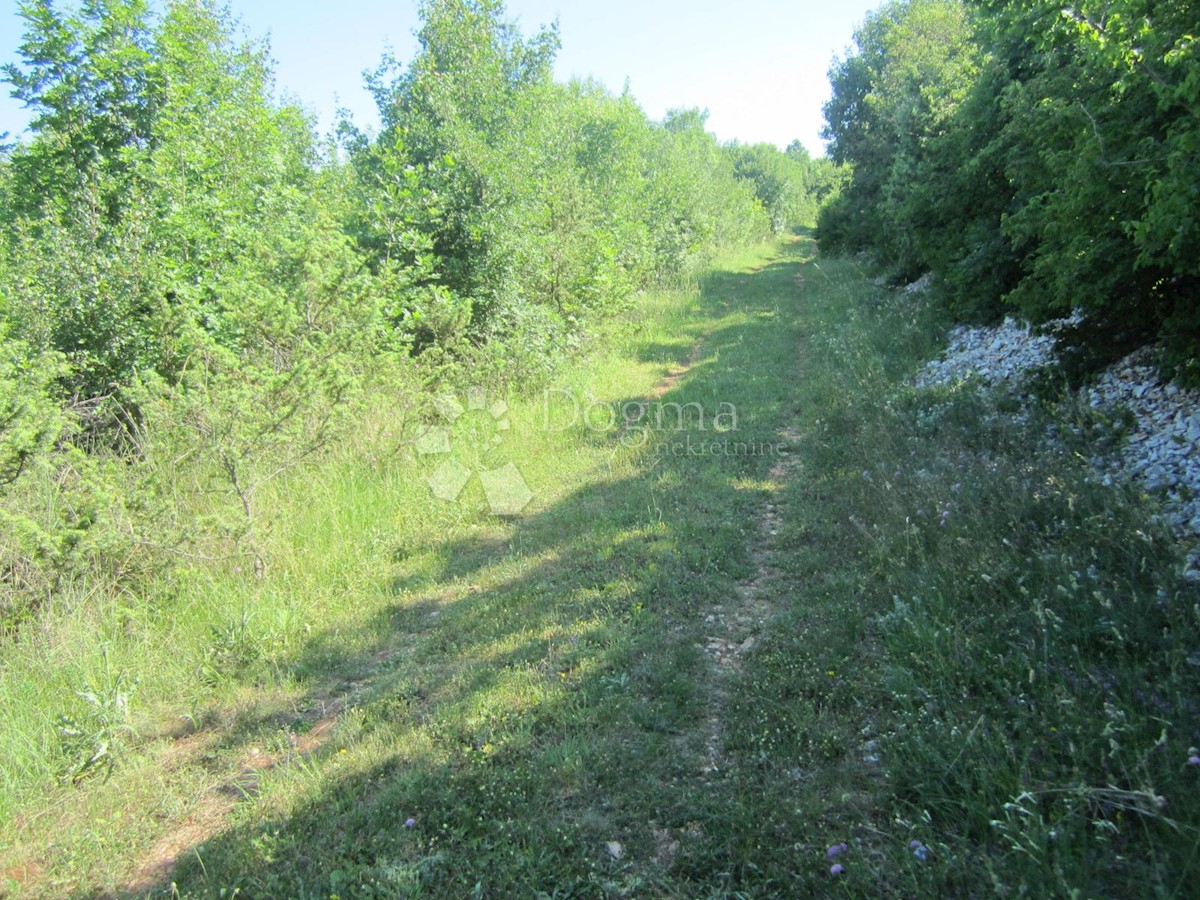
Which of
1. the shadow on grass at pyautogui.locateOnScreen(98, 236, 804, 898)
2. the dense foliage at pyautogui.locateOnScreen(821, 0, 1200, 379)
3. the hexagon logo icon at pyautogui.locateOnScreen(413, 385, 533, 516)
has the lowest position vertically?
the shadow on grass at pyautogui.locateOnScreen(98, 236, 804, 898)

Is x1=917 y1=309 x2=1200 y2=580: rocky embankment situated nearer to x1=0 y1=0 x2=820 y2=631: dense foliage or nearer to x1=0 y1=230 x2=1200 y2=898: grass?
x1=0 y1=230 x2=1200 y2=898: grass

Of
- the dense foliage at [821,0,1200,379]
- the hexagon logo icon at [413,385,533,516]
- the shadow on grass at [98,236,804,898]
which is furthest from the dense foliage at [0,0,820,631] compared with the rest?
the dense foliage at [821,0,1200,379]

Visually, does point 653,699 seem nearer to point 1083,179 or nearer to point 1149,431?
point 1149,431

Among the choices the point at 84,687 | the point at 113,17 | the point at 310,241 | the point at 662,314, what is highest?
the point at 113,17

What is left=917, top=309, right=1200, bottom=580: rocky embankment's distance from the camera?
167 inches

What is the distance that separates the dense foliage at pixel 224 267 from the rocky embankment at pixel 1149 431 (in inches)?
253

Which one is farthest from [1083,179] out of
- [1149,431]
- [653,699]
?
[653,699]

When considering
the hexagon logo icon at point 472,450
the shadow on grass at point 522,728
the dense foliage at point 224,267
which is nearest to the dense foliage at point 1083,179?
the shadow on grass at point 522,728

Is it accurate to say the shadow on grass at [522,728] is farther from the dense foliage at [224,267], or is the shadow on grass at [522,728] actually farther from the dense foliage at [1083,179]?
the dense foliage at [1083,179]

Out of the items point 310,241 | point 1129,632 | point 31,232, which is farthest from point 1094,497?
point 31,232

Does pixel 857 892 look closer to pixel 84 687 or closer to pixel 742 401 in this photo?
pixel 84 687

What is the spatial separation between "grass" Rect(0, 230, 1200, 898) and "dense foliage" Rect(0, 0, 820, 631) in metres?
0.75

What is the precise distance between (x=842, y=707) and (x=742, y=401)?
6.53 m

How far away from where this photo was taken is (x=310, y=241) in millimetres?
7727
